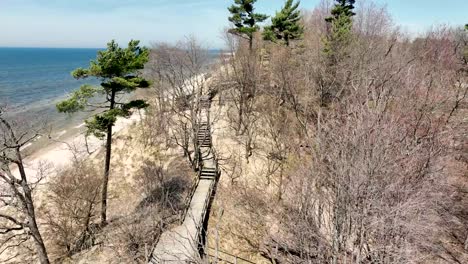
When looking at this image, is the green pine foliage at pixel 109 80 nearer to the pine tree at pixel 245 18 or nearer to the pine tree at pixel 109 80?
the pine tree at pixel 109 80

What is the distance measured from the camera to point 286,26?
113ft

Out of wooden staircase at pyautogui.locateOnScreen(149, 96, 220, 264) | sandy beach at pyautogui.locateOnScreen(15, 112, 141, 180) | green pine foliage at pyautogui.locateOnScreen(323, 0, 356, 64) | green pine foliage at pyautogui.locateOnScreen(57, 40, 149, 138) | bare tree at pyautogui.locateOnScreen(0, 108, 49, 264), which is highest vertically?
green pine foliage at pyautogui.locateOnScreen(323, 0, 356, 64)

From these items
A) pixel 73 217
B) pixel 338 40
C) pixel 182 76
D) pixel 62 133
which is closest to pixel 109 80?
Answer: pixel 73 217

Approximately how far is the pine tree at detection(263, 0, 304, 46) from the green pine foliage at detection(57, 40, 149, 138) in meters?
19.1

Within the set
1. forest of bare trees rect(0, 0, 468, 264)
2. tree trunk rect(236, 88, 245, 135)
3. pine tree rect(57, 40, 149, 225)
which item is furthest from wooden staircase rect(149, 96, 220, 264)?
pine tree rect(57, 40, 149, 225)

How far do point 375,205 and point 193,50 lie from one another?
20156 millimetres

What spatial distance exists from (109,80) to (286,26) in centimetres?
2226

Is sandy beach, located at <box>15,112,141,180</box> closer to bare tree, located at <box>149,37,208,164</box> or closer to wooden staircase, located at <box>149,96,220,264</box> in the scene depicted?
bare tree, located at <box>149,37,208,164</box>

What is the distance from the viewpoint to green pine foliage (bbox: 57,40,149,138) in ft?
56.2

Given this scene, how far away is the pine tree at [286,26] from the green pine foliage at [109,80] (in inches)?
751

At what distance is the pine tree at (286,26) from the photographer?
112 feet

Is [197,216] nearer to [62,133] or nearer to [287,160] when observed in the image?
[287,160]

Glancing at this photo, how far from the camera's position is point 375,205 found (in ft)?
40.1

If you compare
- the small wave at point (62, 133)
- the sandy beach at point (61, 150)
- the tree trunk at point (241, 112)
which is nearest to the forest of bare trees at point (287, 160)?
the tree trunk at point (241, 112)
